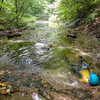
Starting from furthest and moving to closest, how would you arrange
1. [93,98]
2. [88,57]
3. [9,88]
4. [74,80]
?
[88,57] < [74,80] < [93,98] < [9,88]

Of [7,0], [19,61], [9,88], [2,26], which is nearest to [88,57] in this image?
[19,61]

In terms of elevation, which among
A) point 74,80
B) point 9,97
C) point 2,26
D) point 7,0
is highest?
point 7,0

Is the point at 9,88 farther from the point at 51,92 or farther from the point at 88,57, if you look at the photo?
the point at 88,57

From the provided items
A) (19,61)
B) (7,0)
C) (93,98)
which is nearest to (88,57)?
(93,98)

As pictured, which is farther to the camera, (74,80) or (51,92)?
(74,80)

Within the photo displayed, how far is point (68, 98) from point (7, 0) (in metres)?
10.5

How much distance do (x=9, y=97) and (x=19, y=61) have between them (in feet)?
7.23

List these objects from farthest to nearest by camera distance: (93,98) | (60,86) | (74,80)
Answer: (74,80), (60,86), (93,98)

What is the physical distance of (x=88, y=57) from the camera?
4.20 m

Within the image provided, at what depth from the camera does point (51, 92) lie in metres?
1.96

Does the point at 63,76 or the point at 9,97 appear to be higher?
the point at 9,97

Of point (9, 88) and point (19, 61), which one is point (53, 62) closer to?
point (19, 61)

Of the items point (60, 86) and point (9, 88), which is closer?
point (9, 88)

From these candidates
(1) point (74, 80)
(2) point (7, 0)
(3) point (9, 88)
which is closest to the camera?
(3) point (9, 88)
